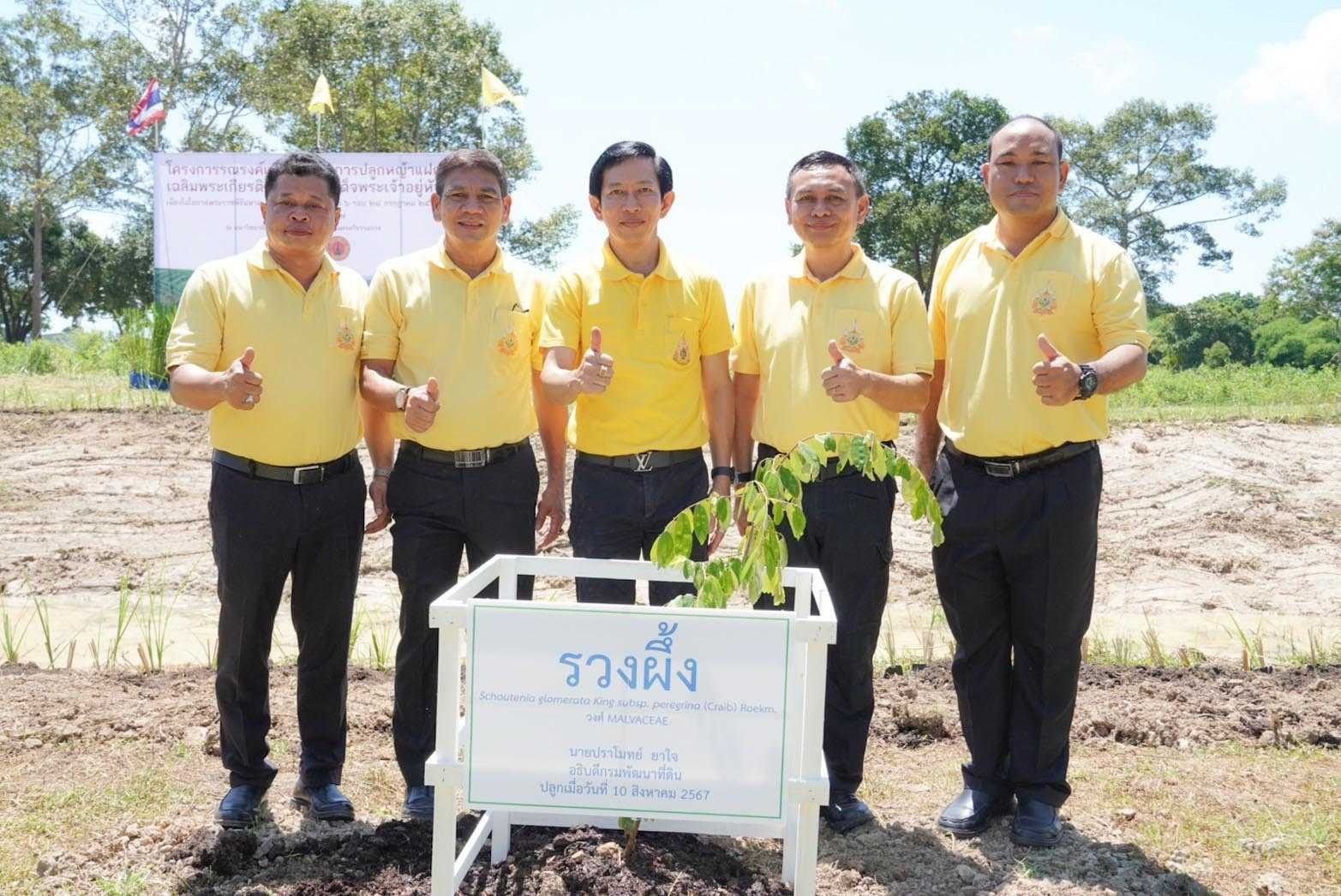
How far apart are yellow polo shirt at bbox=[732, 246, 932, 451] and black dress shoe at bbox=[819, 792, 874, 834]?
113 cm

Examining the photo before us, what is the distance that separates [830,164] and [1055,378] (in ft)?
3.35

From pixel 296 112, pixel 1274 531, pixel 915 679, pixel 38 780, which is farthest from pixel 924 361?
pixel 296 112

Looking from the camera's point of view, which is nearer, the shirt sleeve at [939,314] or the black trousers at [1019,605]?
the black trousers at [1019,605]

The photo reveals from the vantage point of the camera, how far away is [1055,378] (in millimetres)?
3135

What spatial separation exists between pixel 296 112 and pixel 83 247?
1279 cm

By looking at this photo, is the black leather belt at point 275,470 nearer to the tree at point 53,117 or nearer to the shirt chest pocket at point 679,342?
the shirt chest pocket at point 679,342

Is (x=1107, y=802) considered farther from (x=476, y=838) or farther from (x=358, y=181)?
(x=358, y=181)

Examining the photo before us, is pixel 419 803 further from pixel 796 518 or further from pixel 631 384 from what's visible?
pixel 796 518

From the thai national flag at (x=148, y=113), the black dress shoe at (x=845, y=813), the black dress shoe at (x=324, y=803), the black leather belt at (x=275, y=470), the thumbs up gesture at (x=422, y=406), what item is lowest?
the black dress shoe at (x=324, y=803)

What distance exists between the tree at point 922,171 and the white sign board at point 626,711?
30.7 meters

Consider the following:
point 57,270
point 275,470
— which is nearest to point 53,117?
point 57,270

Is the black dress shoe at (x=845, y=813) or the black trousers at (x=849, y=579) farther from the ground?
the black trousers at (x=849, y=579)

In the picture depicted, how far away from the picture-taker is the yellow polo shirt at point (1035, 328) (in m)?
3.45

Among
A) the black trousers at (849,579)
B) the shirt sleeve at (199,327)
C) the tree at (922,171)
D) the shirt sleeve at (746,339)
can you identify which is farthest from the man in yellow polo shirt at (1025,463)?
the tree at (922,171)
